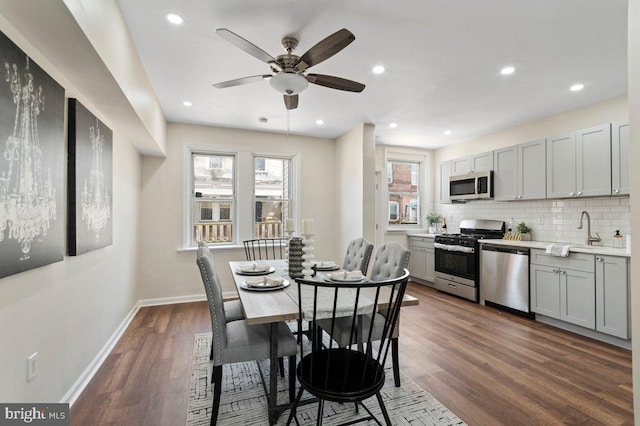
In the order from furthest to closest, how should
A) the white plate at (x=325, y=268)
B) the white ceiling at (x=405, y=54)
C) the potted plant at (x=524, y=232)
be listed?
1. the potted plant at (x=524, y=232)
2. the white plate at (x=325, y=268)
3. the white ceiling at (x=405, y=54)

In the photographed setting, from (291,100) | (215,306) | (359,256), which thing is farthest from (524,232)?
(215,306)

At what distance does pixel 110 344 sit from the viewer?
2.87 metres

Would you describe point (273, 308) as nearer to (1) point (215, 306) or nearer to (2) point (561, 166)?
(1) point (215, 306)

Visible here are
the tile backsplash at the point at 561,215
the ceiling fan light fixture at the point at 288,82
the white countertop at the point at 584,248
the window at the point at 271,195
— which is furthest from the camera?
the window at the point at 271,195

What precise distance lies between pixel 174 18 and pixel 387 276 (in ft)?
8.00

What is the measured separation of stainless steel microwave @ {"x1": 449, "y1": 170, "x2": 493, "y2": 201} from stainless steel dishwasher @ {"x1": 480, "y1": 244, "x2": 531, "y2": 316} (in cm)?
88

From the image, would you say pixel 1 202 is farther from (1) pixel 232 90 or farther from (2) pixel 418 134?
(2) pixel 418 134

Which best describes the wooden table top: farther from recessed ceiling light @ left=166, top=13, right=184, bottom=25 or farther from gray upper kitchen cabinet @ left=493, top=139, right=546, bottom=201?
gray upper kitchen cabinet @ left=493, top=139, right=546, bottom=201

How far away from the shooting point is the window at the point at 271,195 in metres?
4.96

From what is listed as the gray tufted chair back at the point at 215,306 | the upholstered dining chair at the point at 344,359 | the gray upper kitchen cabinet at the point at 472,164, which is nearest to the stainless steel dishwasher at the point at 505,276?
the gray upper kitchen cabinet at the point at 472,164

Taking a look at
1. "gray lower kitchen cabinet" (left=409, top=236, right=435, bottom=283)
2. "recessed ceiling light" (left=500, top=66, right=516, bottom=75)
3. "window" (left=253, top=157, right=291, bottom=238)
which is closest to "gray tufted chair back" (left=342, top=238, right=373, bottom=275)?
"recessed ceiling light" (left=500, top=66, right=516, bottom=75)

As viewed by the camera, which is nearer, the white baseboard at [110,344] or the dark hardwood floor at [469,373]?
the dark hardwood floor at [469,373]

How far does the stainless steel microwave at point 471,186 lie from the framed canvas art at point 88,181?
4.83 meters

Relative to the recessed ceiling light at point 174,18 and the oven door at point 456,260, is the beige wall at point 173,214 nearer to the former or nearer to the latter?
the recessed ceiling light at point 174,18
